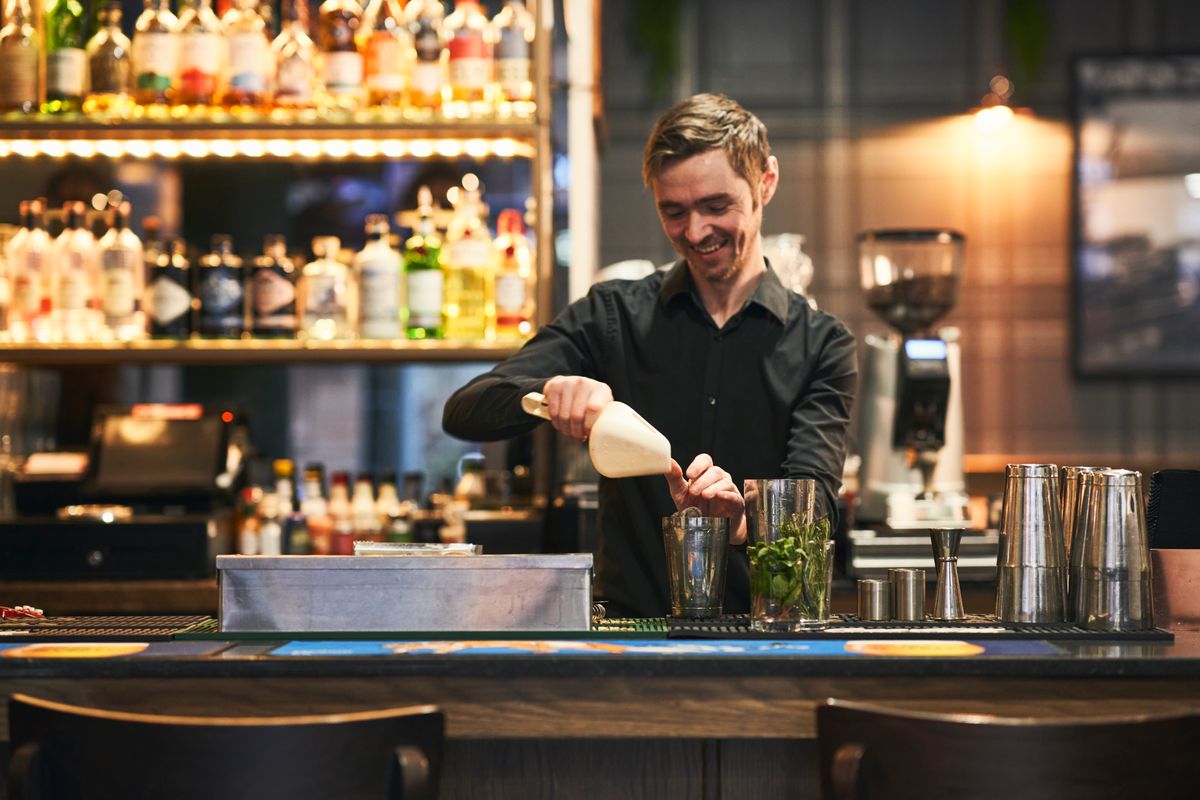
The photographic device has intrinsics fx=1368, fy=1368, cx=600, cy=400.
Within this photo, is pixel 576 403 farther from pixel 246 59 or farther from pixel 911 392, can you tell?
pixel 246 59

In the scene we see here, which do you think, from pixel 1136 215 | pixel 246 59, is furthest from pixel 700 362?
pixel 1136 215

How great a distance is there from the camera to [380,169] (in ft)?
10.8

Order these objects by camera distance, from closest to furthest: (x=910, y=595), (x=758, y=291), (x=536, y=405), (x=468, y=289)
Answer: (x=910, y=595) → (x=536, y=405) → (x=758, y=291) → (x=468, y=289)

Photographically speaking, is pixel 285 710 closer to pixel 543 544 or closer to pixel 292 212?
pixel 543 544

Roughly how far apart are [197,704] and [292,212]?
2.11m

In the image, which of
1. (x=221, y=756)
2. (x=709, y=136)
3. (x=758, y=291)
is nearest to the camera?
(x=221, y=756)

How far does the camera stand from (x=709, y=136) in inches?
76.1

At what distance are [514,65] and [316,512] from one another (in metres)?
1.10

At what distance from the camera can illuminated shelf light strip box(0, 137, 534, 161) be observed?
3102 mm

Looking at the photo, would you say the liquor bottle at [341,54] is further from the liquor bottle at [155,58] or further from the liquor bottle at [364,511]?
the liquor bottle at [364,511]

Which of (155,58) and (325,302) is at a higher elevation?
(155,58)

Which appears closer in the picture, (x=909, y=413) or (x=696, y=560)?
(x=696, y=560)

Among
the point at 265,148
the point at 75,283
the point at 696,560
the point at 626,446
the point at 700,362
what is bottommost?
the point at 696,560

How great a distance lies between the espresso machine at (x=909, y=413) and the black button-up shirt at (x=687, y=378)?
2.53 ft
